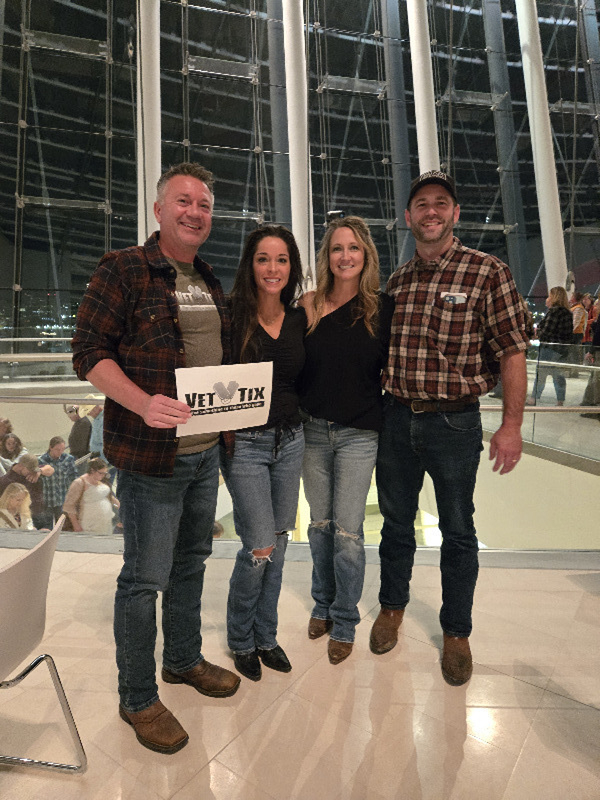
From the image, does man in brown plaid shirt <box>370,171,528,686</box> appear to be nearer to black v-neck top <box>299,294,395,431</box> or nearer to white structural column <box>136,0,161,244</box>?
black v-neck top <box>299,294,395,431</box>

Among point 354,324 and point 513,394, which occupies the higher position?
point 354,324

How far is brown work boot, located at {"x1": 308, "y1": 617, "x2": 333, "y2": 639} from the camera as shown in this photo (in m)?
2.08

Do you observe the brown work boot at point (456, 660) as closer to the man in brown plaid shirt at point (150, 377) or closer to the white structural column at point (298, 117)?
the man in brown plaid shirt at point (150, 377)

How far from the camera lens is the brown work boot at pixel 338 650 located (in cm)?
192

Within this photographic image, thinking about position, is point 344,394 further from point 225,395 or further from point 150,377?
point 150,377

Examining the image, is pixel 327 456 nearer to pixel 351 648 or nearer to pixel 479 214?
pixel 351 648

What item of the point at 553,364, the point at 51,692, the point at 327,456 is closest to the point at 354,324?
the point at 327,456

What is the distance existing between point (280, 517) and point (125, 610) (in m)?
0.58

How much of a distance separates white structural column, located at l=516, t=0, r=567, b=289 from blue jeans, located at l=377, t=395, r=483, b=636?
733 centimetres

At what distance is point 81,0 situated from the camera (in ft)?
27.4

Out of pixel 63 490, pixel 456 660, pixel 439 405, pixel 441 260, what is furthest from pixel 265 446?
pixel 63 490

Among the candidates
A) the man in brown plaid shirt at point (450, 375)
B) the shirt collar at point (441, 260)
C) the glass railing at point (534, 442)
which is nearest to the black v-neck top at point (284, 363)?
the man in brown plaid shirt at point (450, 375)

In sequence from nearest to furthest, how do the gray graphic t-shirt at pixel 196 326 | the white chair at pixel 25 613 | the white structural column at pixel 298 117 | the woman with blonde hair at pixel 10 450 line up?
the white chair at pixel 25 613 < the gray graphic t-shirt at pixel 196 326 < the woman with blonde hair at pixel 10 450 < the white structural column at pixel 298 117

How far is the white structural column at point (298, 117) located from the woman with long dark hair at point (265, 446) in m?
5.56
